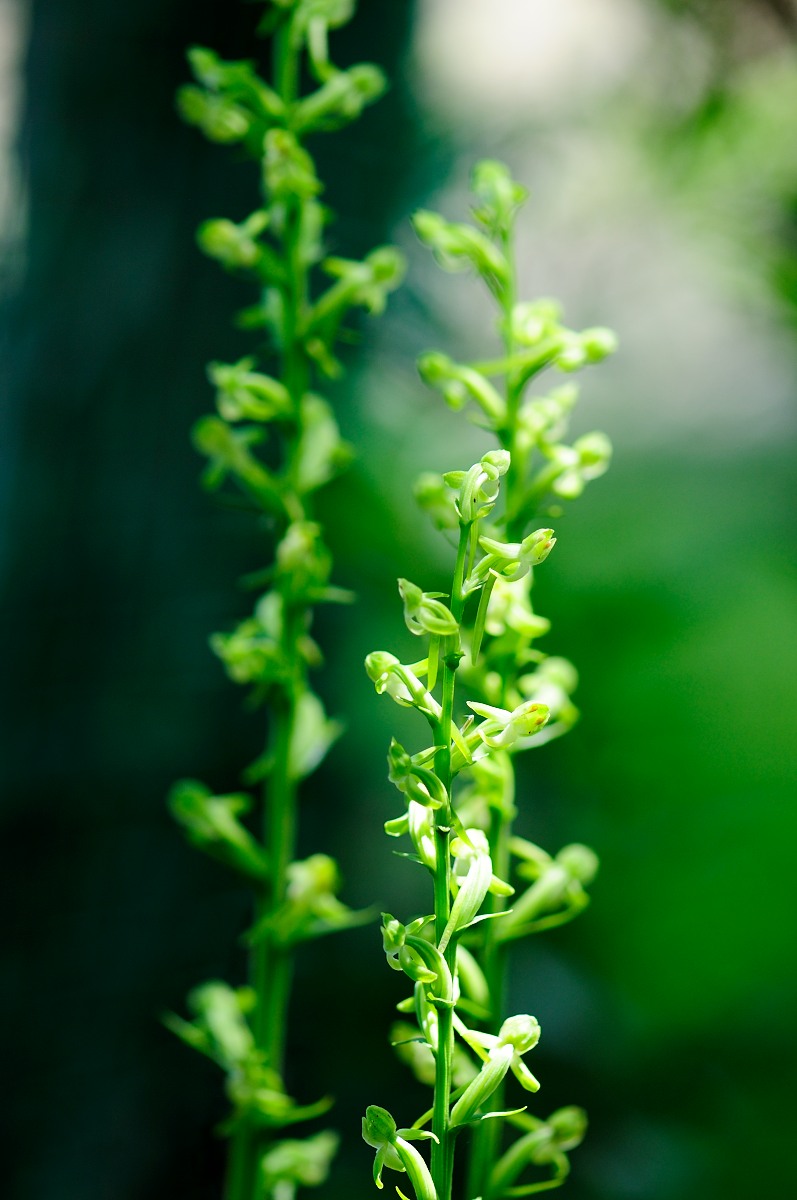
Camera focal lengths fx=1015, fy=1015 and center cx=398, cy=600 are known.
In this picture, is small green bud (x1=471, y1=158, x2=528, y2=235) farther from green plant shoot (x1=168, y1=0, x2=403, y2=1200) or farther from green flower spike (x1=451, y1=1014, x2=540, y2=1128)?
green flower spike (x1=451, y1=1014, x2=540, y2=1128)

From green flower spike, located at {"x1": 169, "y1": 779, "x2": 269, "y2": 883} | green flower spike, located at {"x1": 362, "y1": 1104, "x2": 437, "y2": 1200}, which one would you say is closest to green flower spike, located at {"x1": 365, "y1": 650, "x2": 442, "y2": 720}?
green flower spike, located at {"x1": 362, "y1": 1104, "x2": 437, "y2": 1200}

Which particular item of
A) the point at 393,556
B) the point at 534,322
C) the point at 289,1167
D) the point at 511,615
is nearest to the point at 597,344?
the point at 534,322

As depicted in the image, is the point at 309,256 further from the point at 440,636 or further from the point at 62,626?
the point at 62,626

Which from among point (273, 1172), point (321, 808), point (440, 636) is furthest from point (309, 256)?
point (321, 808)

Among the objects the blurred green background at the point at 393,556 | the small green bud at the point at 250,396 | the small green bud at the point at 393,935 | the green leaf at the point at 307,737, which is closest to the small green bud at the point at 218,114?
the small green bud at the point at 250,396

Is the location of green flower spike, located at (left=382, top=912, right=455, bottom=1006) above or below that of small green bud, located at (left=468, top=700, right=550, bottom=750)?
below

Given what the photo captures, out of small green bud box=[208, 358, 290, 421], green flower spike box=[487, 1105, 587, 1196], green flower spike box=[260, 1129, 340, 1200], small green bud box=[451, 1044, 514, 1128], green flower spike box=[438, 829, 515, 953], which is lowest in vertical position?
green flower spike box=[260, 1129, 340, 1200]
